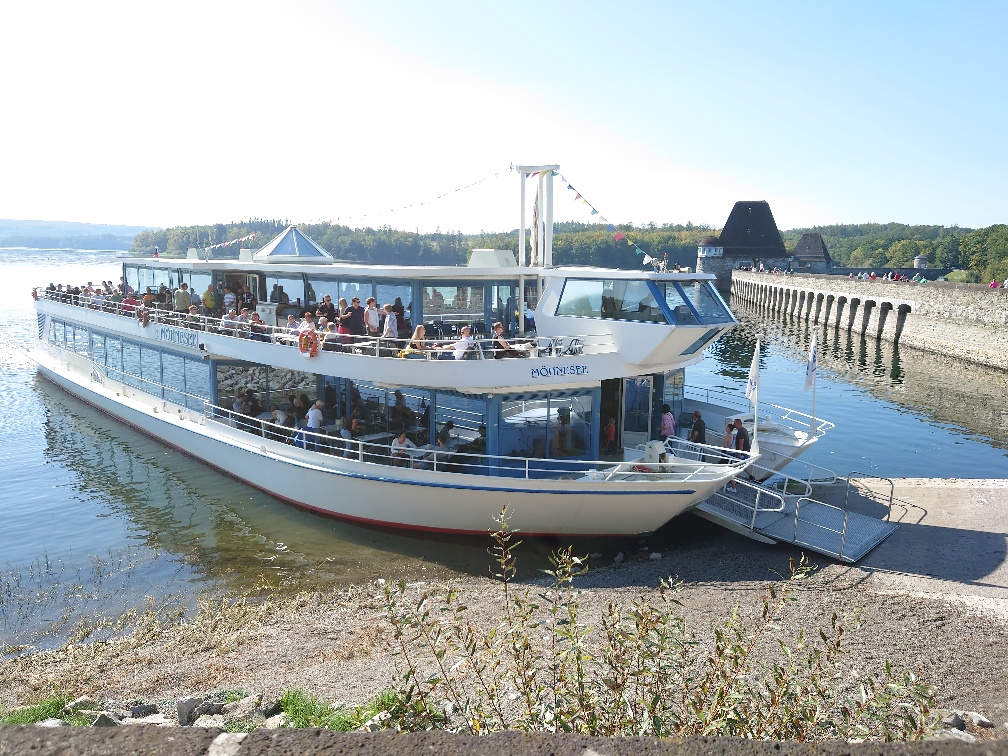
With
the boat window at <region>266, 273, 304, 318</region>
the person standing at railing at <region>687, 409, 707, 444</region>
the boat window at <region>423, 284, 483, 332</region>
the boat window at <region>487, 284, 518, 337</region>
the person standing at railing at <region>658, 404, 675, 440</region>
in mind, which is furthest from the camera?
the boat window at <region>266, 273, 304, 318</region>

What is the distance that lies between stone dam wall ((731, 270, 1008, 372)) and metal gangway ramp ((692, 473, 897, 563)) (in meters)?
29.0

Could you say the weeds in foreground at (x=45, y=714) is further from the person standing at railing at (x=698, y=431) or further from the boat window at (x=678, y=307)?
the person standing at railing at (x=698, y=431)

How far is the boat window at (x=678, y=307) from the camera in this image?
13.7 m

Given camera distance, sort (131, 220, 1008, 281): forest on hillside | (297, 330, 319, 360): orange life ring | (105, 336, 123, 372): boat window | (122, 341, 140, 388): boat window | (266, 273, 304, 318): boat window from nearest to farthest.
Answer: (297, 330, 319, 360): orange life ring → (266, 273, 304, 318): boat window → (122, 341, 140, 388): boat window → (105, 336, 123, 372): boat window → (131, 220, 1008, 281): forest on hillside

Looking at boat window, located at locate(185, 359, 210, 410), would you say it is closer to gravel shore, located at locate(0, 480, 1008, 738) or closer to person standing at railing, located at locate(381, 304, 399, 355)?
person standing at railing, located at locate(381, 304, 399, 355)

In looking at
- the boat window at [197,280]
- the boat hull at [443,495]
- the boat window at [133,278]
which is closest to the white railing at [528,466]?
the boat hull at [443,495]

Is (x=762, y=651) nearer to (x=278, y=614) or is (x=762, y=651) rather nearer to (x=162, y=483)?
(x=278, y=614)

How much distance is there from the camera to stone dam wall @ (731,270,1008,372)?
38.2m

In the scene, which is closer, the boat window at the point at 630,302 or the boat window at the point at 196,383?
the boat window at the point at 630,302

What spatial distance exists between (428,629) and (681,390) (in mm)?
12196

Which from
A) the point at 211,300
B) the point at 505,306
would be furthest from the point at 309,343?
the point at 211,300

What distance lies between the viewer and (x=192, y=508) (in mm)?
16984

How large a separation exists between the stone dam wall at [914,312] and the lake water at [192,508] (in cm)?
597

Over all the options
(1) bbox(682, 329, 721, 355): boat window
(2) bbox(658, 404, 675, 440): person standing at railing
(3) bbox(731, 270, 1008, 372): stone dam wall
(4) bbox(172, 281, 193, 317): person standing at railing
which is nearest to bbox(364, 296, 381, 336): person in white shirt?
(2) bbox(658, 404, 675, 440): person standing at railing
